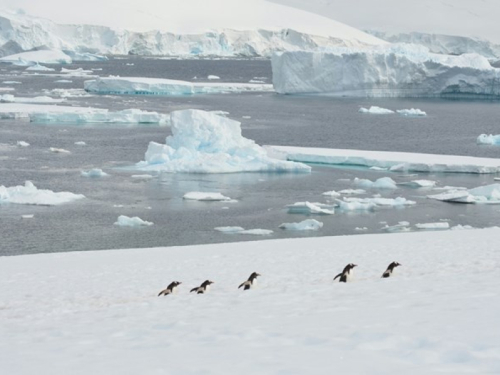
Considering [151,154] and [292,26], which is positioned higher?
[292,26]

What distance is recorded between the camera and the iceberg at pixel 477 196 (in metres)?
20.4

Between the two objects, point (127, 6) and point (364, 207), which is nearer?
point (364, 207)

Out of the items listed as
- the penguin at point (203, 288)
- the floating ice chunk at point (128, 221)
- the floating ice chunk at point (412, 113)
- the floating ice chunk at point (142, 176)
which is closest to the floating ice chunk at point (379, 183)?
the floating ice chunk at point (142, 176)

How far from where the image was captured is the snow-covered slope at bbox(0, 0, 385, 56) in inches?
3305

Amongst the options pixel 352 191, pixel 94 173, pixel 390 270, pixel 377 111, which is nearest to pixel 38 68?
pixel 377 111

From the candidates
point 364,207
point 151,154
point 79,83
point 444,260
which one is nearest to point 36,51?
point 79,83

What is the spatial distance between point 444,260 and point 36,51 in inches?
2791

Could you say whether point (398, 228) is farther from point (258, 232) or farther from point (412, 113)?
point (412, 113)

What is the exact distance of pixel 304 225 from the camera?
17.5 metres

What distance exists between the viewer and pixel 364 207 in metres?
19.6

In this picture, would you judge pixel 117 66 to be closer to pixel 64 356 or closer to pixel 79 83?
pixel 79 83

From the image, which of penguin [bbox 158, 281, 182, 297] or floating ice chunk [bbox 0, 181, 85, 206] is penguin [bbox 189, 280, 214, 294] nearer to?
penguin [bbox 158, 281, 182, 297]

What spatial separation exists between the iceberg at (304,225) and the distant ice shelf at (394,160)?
26.1ft

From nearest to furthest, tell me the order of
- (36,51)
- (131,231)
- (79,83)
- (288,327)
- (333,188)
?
(288,327), (131,231), (333,188), (79,83), (36,51)
